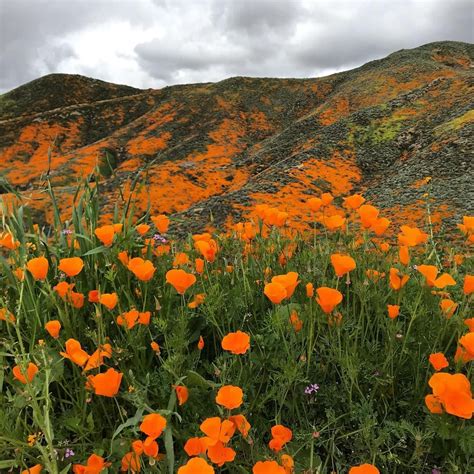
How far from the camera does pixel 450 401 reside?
4.63 ft

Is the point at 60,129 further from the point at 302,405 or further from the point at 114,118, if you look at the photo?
the point at 302,405

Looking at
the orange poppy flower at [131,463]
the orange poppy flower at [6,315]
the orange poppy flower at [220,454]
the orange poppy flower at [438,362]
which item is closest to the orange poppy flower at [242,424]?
the orange poppy flower at [220,454]

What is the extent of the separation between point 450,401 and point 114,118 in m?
31.8

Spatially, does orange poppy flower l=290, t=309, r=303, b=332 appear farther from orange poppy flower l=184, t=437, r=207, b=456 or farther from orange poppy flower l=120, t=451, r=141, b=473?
orange poppy flower l=120, t=451, r=141, b=473

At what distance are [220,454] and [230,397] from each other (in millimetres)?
185

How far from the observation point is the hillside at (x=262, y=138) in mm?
7105

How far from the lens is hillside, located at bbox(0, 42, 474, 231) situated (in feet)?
23.3

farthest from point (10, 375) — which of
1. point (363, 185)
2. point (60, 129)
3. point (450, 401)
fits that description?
point (60, 129)

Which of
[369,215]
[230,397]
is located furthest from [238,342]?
[369,215]

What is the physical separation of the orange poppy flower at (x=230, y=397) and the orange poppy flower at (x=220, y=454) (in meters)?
0.13

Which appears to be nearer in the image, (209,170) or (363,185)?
(363,185)

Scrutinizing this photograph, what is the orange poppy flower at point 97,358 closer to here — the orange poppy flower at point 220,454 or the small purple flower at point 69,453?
the small purple flower at point 69,453

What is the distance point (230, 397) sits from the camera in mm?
1441

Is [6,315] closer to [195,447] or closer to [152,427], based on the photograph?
[152,427]
